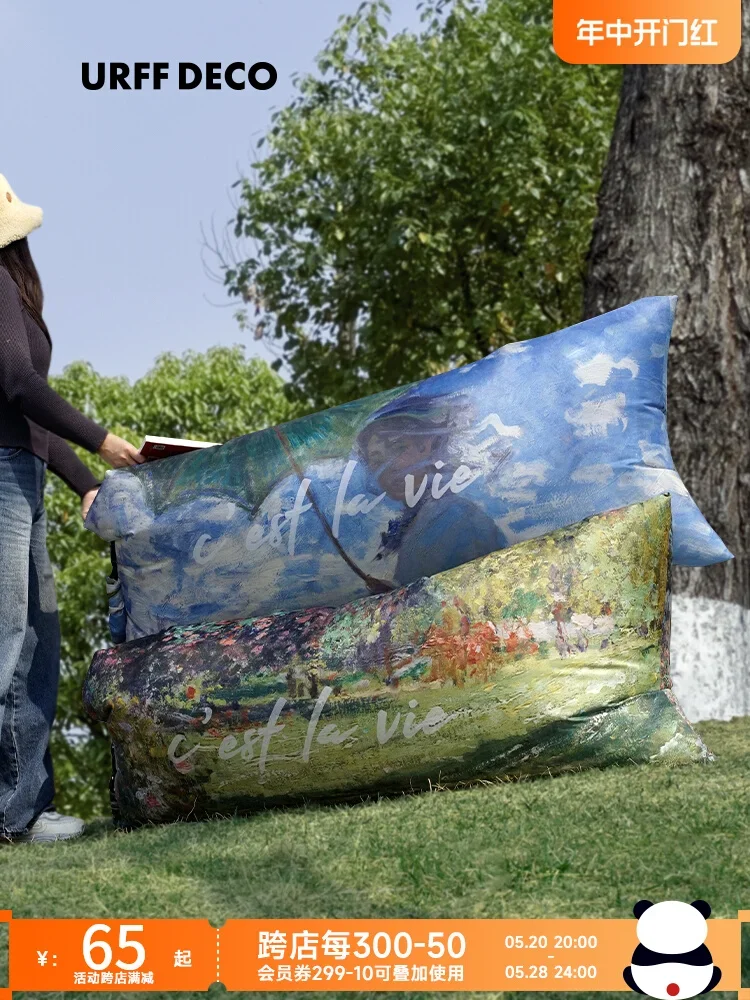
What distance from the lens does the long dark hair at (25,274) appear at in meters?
3.05

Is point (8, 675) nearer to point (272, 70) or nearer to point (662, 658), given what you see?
point (662, 658)

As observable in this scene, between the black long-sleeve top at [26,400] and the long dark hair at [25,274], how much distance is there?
1.2 inches

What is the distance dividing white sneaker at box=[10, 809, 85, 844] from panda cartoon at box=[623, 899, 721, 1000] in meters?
1.72

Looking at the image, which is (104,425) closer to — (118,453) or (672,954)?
(118,453)

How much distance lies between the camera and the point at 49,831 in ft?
9.93

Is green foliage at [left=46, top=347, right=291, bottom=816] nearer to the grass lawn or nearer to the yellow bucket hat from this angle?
the yellow bucket hat

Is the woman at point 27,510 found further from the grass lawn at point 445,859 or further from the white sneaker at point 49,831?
the grass lawn at point 445,859

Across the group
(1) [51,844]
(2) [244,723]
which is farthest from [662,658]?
(1) [51,844]

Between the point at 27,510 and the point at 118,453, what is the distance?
0.95 feet

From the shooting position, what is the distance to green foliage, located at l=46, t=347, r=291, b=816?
15.5 meters

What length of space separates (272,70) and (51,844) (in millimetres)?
2338

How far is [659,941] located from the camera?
1.77 meters

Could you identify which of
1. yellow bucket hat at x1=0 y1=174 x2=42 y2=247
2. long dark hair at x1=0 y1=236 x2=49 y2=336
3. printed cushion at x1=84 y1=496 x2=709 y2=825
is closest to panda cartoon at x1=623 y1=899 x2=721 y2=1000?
printed cushion at x1=84 y1=496 x2=709 y2=825

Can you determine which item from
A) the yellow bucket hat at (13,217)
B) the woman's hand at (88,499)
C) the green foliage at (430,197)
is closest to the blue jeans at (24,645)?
the woman's hand at (88,499)
